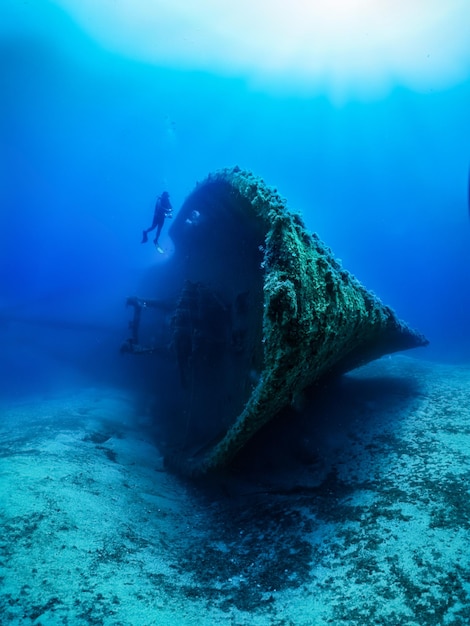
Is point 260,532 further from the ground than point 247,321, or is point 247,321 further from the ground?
point 247,321

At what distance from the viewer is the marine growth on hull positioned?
2.88 metres

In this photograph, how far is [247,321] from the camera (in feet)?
16.2

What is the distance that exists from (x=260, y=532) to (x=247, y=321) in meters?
2.70

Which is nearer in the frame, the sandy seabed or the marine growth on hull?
the sandy seabed

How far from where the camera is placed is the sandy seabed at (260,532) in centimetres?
180

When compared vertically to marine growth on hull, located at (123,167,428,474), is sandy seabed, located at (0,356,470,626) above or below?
below

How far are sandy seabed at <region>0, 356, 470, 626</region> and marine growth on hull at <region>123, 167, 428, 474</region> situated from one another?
78 centimetres

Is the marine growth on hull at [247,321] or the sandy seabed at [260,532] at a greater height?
the marine growth on hull at [247,321]

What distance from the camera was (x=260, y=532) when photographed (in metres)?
2.90

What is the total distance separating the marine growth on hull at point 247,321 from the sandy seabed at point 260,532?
2.55 feet

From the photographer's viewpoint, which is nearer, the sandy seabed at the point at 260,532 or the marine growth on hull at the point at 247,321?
the sandy seabed at the point at 260,532

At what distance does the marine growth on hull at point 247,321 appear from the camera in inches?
113

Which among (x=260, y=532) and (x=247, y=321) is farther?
(x=247, y=321)

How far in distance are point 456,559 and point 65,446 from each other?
4.36 metres
